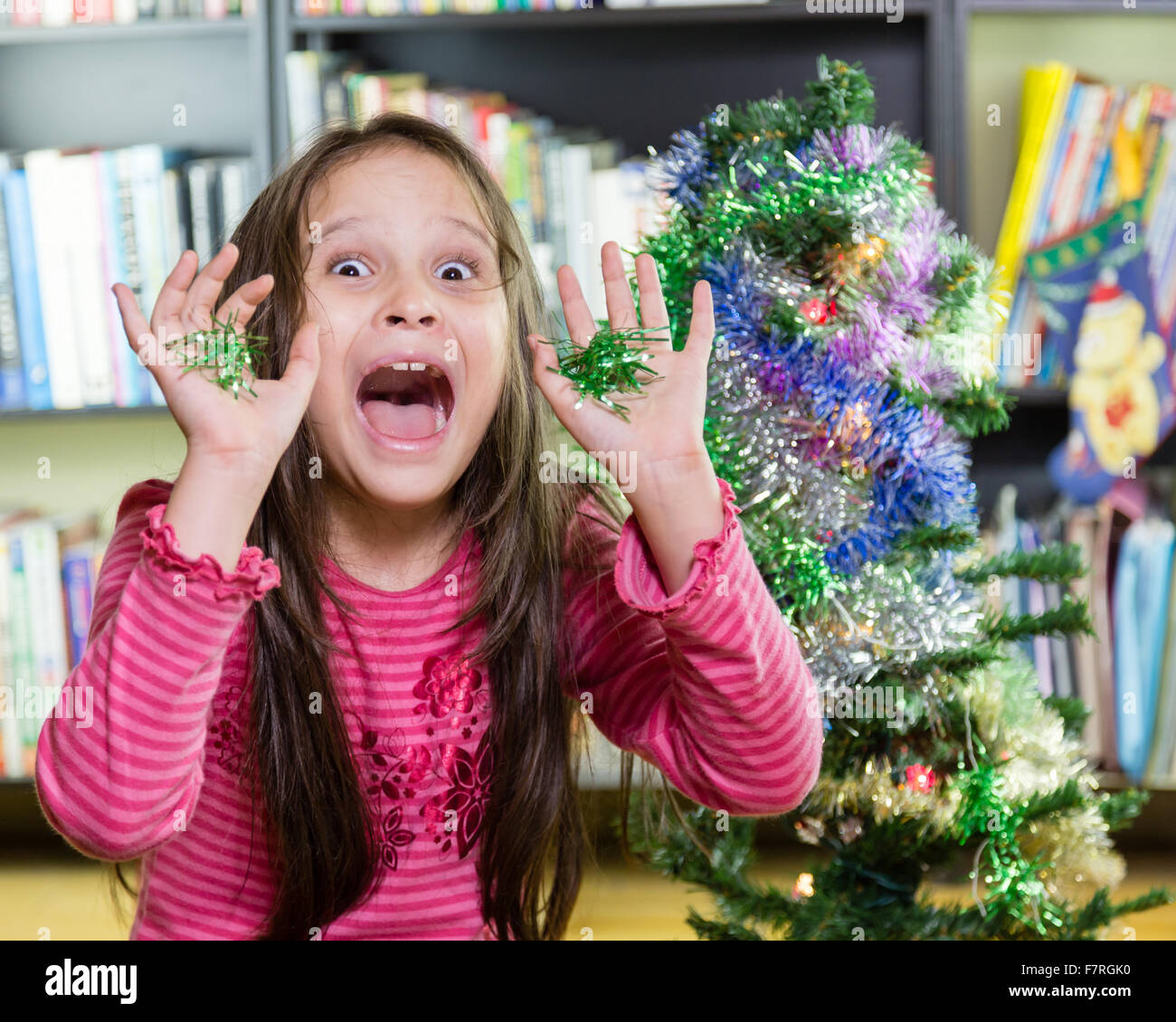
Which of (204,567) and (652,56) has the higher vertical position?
(652,56)

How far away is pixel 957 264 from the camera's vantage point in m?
0.95

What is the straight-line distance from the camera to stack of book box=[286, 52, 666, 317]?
171 centimetres

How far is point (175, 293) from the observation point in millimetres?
753

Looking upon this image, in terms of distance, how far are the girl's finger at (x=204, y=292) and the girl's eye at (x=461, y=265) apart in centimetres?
20

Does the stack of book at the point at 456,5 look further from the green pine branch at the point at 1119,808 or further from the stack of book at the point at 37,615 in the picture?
the green pine branch at the point at 1119,808

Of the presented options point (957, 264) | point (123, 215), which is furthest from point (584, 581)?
point (123, 215)

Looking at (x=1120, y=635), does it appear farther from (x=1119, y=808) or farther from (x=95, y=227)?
(x=95, y=227)

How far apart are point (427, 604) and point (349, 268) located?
0.26 meters

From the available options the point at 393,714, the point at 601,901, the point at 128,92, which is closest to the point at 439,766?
the point at 393,714

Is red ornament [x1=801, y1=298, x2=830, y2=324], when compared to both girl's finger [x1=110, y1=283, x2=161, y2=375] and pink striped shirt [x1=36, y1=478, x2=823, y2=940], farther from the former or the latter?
girl's finger [x1=110, y1=283, x2=161, y2=375]

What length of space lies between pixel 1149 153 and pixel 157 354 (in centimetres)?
143

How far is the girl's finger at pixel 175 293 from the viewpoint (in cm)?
75

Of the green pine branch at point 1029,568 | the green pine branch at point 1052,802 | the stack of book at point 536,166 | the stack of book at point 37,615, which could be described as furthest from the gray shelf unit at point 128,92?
the green pine branch at point 1052,802
